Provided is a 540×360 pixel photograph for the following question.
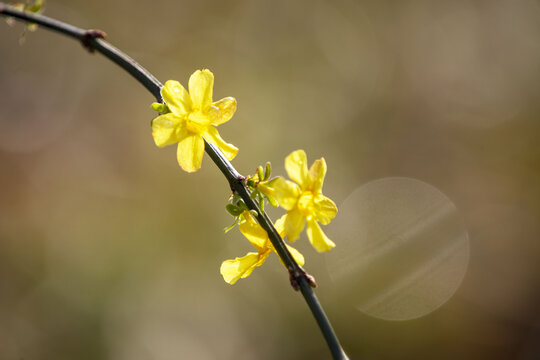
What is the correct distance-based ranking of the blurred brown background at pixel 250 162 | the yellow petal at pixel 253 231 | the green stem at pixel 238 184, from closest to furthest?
the green stem at pixel 238 184
the yellow petal at pixel 253 231
the blurred brown background at pixel 250 162

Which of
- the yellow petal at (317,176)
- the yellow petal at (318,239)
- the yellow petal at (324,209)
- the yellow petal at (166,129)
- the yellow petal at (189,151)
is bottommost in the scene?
the yellow petal at (318,239)

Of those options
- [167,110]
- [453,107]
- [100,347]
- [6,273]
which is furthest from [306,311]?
[167,110]

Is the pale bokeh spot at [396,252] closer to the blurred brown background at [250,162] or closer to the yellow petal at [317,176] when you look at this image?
the blurred brown background at [250,162]

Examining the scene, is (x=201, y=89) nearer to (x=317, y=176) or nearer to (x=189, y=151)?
(x=189, y=151)

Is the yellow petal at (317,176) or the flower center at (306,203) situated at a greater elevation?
the yellow petal at (317,176)

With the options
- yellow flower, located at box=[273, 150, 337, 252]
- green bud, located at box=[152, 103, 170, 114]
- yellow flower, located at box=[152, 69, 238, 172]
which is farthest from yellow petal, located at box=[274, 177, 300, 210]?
green bud, located at box=[152, 103, 170, 114]

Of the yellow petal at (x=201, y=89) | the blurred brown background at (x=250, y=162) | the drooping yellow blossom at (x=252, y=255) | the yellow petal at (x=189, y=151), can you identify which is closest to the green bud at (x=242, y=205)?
the drooping yellow blossom at (x=252, y=255)
